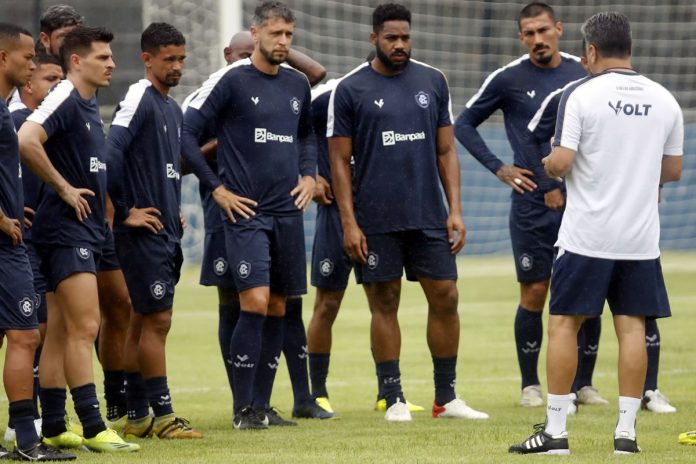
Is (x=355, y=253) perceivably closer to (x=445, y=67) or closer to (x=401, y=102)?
(x=401, y=102)

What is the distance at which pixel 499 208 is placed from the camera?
79.9ft

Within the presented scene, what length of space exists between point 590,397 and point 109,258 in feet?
11.0

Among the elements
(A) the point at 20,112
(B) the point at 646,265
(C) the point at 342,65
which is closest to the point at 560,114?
(B) the point at 646,265

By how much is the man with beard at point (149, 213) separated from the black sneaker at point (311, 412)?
1114 mm

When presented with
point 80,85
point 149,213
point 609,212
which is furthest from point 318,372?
point 609,212

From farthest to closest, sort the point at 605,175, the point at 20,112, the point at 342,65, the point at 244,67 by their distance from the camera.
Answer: the point at 342,65
the point at 244,67
the point at 20,112
the point at 605,175

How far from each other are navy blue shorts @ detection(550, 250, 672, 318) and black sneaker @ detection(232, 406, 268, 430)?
2.14 meters

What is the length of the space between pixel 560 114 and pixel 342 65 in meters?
16.2

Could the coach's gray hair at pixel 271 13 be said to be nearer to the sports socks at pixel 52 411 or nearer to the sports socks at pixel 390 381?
the sports socks at pixel 390 381

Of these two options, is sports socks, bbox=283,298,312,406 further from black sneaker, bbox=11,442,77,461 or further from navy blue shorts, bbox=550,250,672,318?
navy blue shorts, bbox=550,250,672,318

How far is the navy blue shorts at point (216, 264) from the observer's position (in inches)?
342

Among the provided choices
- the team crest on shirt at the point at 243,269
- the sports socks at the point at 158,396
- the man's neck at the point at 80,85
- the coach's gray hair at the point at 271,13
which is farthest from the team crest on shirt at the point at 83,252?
the coach's gray hair at the point at 271,13

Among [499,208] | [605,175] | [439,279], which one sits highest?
[605,175]

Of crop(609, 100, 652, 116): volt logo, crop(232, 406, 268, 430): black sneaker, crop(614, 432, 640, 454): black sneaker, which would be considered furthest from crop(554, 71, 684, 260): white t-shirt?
crop(232, 406, 268, 430): black sneaker
